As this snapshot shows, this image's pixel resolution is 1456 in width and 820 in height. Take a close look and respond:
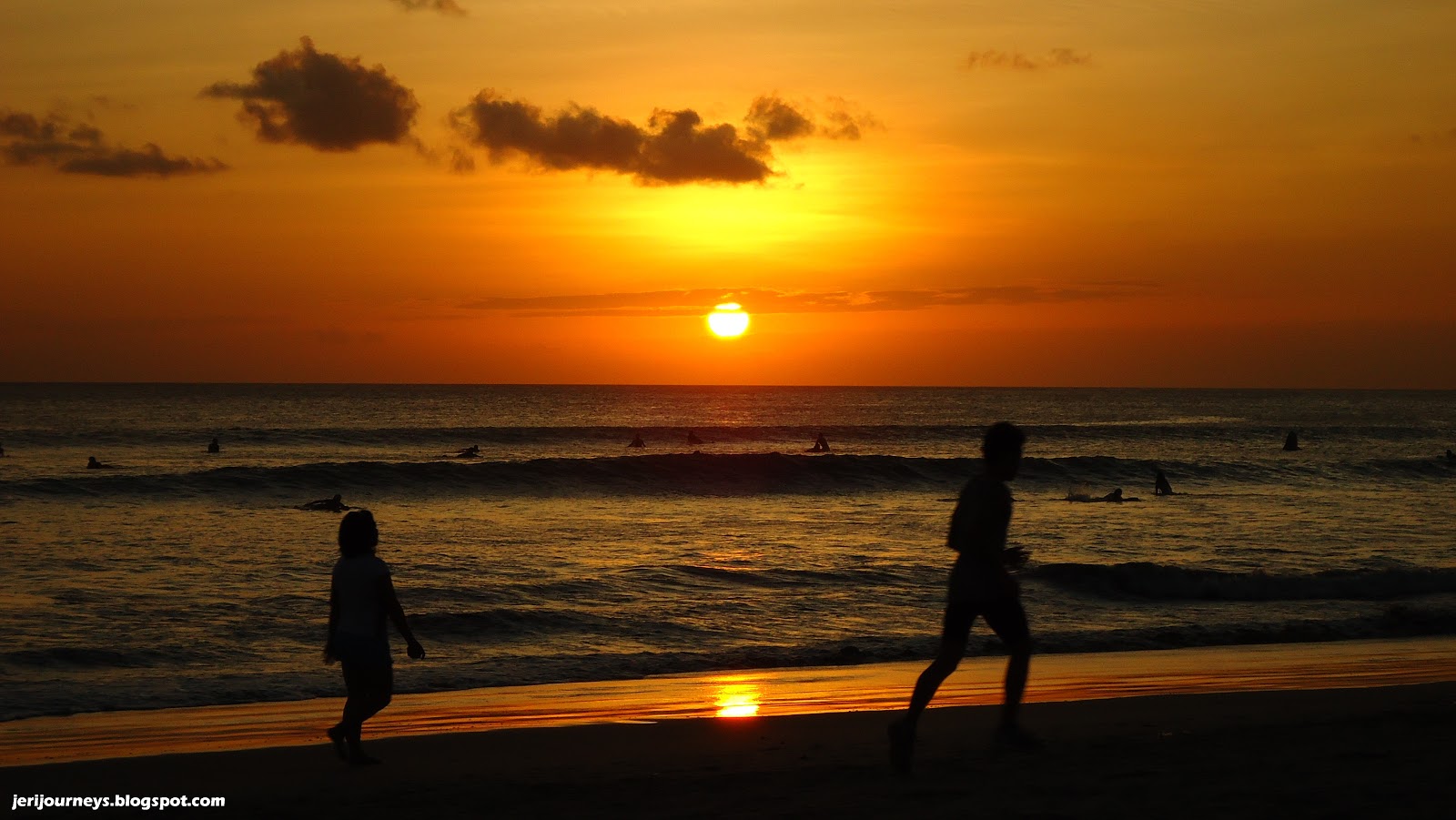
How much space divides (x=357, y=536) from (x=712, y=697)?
4.31 meters

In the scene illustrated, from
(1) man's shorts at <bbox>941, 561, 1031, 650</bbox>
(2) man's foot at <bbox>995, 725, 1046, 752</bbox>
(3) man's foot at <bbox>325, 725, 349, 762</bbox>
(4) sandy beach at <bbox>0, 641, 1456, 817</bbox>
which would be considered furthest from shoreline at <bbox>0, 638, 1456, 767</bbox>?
(1) man's shorts at <bbox>941, 561, 1031, 650</bbox>

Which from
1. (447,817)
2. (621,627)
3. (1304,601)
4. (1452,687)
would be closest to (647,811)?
(447,817)

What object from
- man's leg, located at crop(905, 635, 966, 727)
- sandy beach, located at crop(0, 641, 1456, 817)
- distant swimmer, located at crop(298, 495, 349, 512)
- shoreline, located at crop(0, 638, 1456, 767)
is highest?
man's leg, located at crop(905, 635, 966, 727)

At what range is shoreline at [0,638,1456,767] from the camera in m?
8.65

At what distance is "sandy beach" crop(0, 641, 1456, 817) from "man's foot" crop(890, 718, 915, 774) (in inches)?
2.8

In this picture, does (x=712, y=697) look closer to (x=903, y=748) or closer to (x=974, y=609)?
(x=903, y=748)

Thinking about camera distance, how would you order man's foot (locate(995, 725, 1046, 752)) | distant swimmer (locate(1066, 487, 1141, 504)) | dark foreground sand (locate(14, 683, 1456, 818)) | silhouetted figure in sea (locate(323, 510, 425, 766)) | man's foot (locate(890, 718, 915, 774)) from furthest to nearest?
distant swimmer (locate(1066, 487, 1141, 504)) → man's foot (locate(995, 725, 1046, 752)) → silhouetted figure in sea (locate(323, 510, 425, 766)) → man's foot (locate(890, 718, 915, 774)) → dark foreground sand (locate(14, 683, 1456, 818))

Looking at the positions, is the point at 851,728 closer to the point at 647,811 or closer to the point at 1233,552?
the point at 647,811

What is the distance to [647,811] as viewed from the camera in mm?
5891

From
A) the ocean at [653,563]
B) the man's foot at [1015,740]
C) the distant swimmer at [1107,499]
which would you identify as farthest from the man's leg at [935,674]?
the distant swimmer at [1107,499]

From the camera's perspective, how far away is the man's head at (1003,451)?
20.8 ft

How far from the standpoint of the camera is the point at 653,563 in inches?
752

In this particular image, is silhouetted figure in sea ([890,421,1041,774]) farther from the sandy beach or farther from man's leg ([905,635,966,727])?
the sandy beach

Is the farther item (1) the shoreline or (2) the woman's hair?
(1) the shoreline
